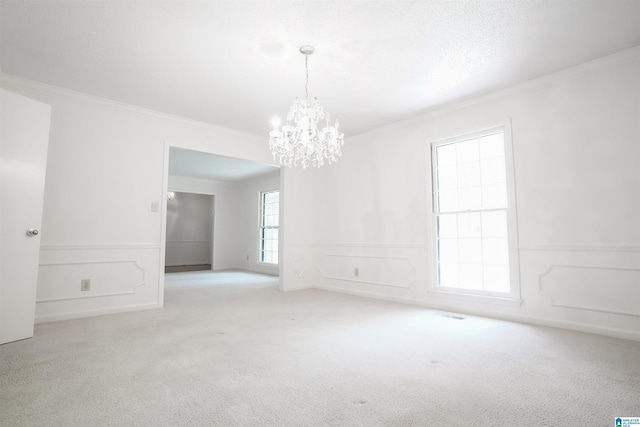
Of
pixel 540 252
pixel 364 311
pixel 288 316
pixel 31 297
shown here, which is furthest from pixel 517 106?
pixel 31 297

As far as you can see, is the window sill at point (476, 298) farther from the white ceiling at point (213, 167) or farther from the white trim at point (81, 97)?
the white ceiling at point (213, 167)

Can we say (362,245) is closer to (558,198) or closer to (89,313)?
(558,198)

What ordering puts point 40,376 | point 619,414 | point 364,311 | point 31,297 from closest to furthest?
point 619,414 → point 40,376 → point 31,297 → point 364,311

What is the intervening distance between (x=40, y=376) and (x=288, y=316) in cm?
199

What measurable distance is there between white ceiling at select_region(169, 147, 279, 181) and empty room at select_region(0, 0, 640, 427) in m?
1.73

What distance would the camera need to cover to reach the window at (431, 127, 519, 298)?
331 centimetres

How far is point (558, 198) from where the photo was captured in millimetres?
2949

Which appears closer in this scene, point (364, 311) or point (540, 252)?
point (540, 252)

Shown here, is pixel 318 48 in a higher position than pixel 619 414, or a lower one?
higher

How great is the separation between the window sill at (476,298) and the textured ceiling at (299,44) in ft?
7.50

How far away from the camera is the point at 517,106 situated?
326cm

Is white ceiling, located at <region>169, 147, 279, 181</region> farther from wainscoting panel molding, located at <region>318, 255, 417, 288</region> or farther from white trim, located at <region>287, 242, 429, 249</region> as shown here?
wainscoting panel molding, located at <region>318, 255, 417, 288</region>

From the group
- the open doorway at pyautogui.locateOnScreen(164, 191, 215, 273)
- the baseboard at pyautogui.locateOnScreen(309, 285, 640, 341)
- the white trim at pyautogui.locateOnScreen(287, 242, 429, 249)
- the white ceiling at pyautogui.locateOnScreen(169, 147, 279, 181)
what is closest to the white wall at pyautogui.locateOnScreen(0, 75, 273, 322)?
the white ceiling at pyautogui.locateOnScreen(169, 147, 279, 181)

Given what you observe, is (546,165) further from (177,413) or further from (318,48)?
(177,413)
